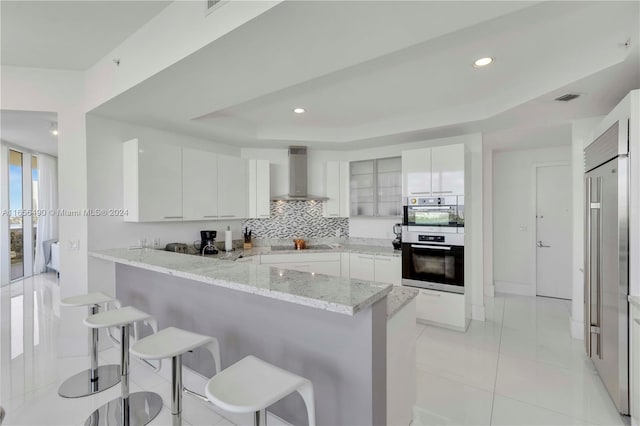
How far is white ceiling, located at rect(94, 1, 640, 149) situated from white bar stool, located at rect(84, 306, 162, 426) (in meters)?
1.74

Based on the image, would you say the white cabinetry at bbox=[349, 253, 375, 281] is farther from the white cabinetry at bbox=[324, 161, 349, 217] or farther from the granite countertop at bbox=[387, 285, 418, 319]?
the granite countertop at bbox=[387, 285, 418, 319]

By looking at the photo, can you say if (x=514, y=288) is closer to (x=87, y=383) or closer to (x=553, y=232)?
(x=553, y=232)

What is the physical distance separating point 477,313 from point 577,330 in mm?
961

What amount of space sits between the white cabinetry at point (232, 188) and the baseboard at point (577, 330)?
416cm

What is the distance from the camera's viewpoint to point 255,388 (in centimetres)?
120

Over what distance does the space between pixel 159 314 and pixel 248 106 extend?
232 centimetres

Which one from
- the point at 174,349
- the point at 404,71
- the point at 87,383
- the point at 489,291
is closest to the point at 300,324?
the point at 174,349

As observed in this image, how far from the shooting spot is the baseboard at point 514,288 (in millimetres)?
4734

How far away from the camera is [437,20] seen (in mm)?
1504

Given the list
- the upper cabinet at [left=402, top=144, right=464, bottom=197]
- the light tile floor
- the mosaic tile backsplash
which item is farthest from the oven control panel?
the mosaic tile backsplash

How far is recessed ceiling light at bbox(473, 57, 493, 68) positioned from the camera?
2.30 meters

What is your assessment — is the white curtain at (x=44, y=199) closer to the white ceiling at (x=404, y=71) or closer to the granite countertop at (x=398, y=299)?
the white ceiling at (x=404, y=71)

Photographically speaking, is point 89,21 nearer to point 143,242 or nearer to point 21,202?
point 143,242

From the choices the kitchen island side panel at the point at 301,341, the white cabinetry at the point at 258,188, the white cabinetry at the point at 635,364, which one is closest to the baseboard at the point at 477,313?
the white cabinetry at the point at 635,364
